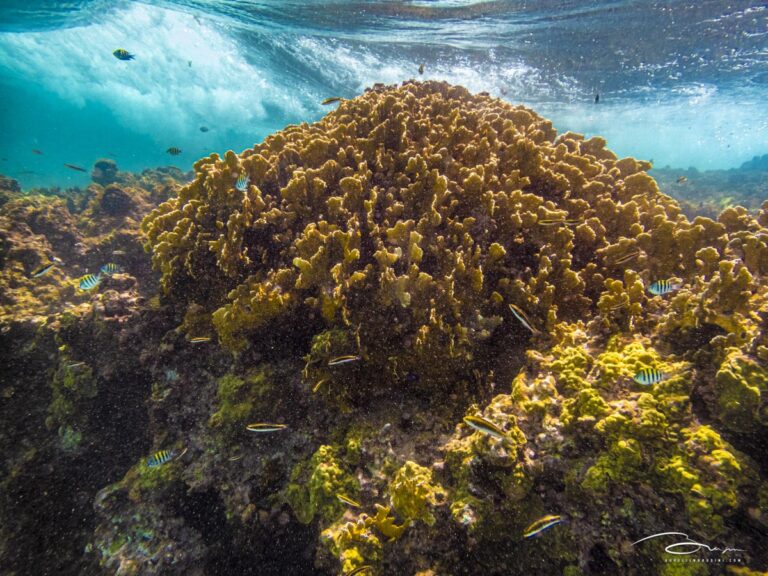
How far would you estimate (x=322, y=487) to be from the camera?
10.7ft

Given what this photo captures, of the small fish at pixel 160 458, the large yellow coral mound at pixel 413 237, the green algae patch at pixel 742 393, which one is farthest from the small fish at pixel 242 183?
the green algae patch at pixel 742 393

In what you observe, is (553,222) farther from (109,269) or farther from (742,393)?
(109,269)

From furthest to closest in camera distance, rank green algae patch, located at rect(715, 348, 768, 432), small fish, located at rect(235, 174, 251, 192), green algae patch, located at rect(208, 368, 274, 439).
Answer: small fish, located at rect(235, 174, 251, 192) < green algae patch, located at rect(208, 368, 274, 439) < green algae patch, located at rect(715, 348, 768, 432)

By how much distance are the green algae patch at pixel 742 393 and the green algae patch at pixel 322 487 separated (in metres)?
3.09

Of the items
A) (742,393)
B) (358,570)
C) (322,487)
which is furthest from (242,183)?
(742,393)

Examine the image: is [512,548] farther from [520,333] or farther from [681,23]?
[681,23]

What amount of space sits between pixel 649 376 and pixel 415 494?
2.10m

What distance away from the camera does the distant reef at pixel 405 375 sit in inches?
99.9

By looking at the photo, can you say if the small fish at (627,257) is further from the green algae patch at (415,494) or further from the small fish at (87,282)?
the small fish at (87,282)

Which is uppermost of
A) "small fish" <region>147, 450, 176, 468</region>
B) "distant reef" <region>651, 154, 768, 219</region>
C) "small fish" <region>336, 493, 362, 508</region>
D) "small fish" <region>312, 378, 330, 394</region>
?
"small fish" <region>312, 378, 330, 394</region>

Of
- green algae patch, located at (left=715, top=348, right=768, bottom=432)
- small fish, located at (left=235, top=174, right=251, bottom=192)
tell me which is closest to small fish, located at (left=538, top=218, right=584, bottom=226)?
green algae patch, located at (left=715, top=348, right=768, bottom=432)

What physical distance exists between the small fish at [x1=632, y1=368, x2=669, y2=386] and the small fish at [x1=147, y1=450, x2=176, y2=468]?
15.7 feet

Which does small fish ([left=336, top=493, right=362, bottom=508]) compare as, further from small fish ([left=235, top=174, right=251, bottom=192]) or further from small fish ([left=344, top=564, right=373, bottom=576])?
small fish ([left=235, top=174, right=251, bottom=192])

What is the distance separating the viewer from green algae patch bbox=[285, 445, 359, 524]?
329cm
